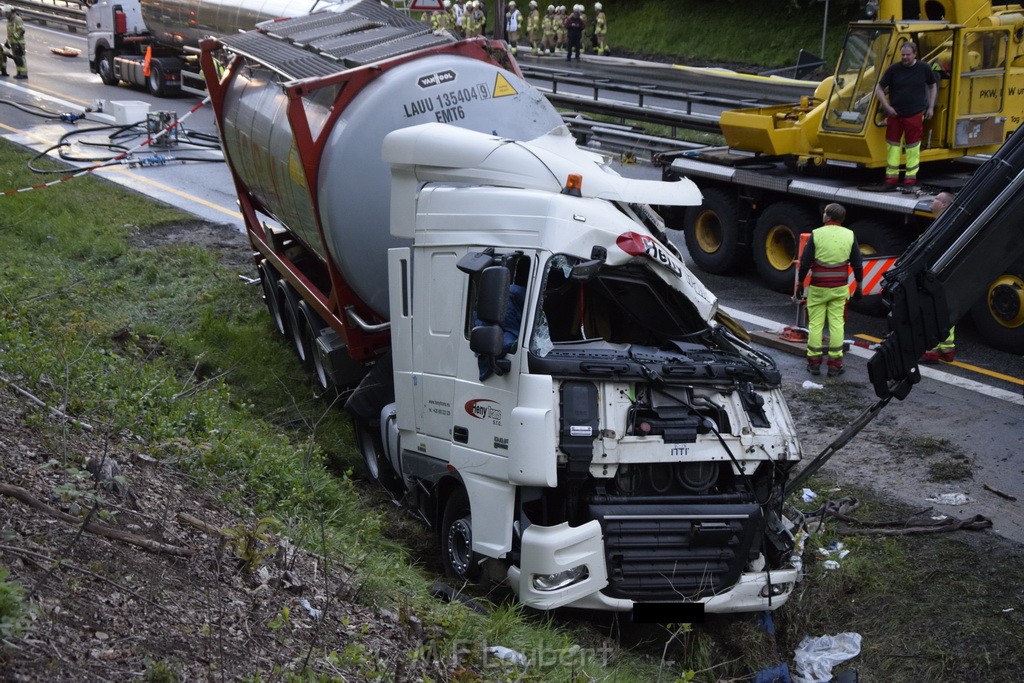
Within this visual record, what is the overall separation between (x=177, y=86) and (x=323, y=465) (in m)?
22.1

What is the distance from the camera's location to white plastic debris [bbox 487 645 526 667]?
5.52 meters

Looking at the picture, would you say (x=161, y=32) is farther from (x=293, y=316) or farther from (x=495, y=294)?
(x=495, y=294)

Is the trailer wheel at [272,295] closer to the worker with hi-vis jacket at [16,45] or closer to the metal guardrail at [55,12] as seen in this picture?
the worker with hi-vis jacket at [16,45]

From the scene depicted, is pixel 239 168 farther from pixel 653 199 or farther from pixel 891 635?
pixel 891 635

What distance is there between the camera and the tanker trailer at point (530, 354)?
615 cm

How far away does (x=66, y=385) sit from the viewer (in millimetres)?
7098

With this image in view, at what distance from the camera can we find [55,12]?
146ft

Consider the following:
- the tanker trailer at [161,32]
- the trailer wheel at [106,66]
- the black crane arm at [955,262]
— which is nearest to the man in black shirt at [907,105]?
the black crane arm at [955,262]

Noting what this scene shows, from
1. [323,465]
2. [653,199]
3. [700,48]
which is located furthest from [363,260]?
[700,48]

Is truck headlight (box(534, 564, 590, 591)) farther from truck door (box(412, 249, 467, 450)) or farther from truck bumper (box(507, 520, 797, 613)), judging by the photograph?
truck door (box(412, 249, 467, 450))

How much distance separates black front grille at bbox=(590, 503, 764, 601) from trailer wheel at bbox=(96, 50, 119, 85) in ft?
90.2

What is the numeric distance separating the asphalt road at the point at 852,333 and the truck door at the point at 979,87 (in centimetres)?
237

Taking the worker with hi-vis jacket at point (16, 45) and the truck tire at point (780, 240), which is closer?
the truck tire at point (780, 240)

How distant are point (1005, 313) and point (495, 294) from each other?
7.21 m
